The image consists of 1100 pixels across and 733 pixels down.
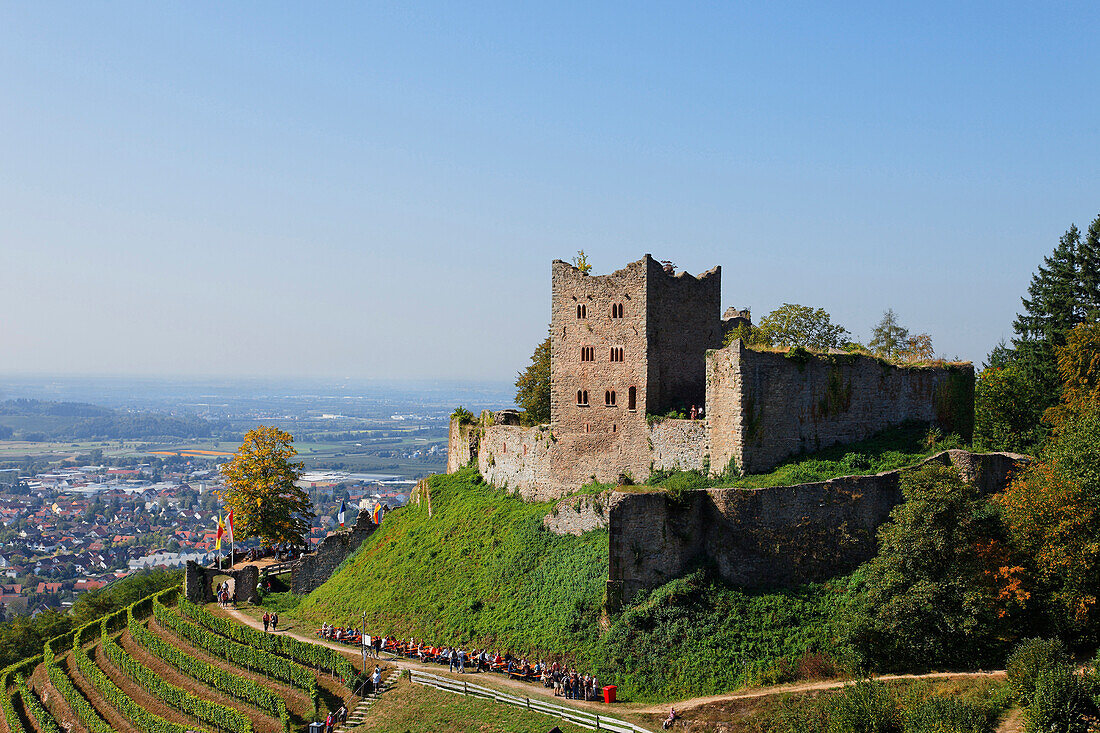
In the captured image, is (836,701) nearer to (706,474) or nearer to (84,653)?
(706,474)

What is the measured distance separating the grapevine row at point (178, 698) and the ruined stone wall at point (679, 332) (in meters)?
21.4

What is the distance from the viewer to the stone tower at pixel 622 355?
40.8 meters

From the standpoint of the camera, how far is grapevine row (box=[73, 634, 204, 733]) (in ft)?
110

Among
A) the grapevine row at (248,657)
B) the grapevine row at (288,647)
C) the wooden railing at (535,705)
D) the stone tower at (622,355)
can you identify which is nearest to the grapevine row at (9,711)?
the grapevine row at (248,657)

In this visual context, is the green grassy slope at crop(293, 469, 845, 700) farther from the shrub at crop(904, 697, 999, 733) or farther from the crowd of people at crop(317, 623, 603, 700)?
the shrub at crop(904, 697, 999, 733)

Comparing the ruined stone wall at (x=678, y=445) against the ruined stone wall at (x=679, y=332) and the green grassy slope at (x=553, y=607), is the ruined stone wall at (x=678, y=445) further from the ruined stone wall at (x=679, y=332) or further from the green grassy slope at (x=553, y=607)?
the green grassy slope at (x=553, y=607)

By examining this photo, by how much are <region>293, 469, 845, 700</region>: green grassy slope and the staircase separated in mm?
3415

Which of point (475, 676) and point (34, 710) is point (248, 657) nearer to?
point (475, 676)

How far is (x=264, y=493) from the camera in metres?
51.1

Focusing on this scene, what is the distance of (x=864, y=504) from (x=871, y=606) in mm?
4790

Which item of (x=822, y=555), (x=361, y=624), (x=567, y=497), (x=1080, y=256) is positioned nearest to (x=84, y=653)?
(x=361, y=624)

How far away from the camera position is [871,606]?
29297mm

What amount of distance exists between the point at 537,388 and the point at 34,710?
30.1 meters

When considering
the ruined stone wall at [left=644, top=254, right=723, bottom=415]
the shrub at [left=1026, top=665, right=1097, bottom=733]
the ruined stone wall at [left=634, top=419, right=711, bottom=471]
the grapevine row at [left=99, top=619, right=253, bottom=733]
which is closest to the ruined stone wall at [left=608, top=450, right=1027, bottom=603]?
the ruined stone wall at [left=634, top=419, right=711, bottom=471]
